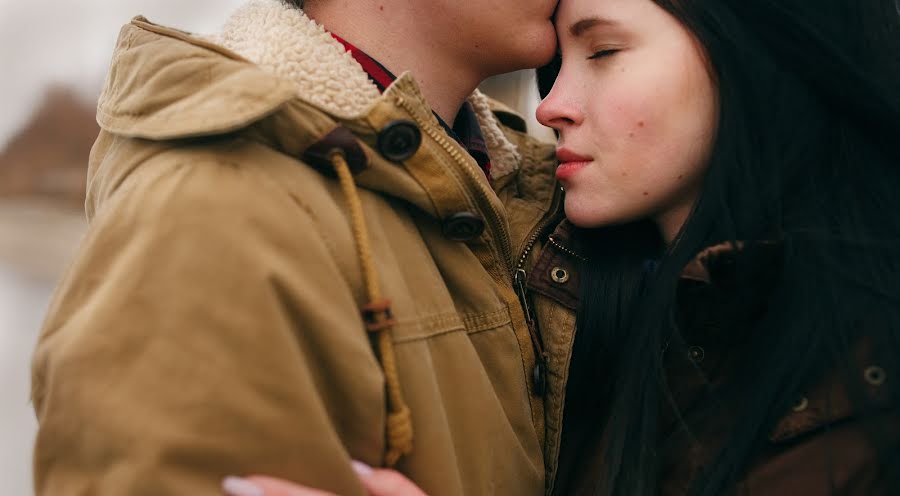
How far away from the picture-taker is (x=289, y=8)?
1.65 m

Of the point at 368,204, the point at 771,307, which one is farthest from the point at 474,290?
the point at 771,307

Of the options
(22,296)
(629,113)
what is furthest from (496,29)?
(22,296)

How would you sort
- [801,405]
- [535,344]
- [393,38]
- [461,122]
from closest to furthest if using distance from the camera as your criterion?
[801,405] → [535,344] → [393,38] → [461,122]

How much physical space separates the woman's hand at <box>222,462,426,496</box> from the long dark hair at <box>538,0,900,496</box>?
1.51 ft

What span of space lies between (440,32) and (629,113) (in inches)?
17.7

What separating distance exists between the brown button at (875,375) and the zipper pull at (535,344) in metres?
0.58

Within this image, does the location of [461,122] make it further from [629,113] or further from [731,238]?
[731,238]

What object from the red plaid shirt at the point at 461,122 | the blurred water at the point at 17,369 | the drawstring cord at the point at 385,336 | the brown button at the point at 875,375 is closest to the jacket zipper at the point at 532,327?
the red plaid shirt at the point at 461,122

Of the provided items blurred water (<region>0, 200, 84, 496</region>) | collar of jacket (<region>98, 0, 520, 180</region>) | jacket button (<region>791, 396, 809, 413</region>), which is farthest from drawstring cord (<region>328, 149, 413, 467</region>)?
blurred water (<region>0, 200, 84, 496</region>)

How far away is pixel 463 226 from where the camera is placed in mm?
1587

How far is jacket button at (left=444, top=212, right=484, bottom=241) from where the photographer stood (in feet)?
5.16

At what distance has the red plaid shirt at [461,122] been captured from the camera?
1715 mm

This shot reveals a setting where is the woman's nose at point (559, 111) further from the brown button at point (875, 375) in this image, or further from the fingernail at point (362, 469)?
the fingernail at point (362, 469)

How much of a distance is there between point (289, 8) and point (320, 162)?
40 cm
